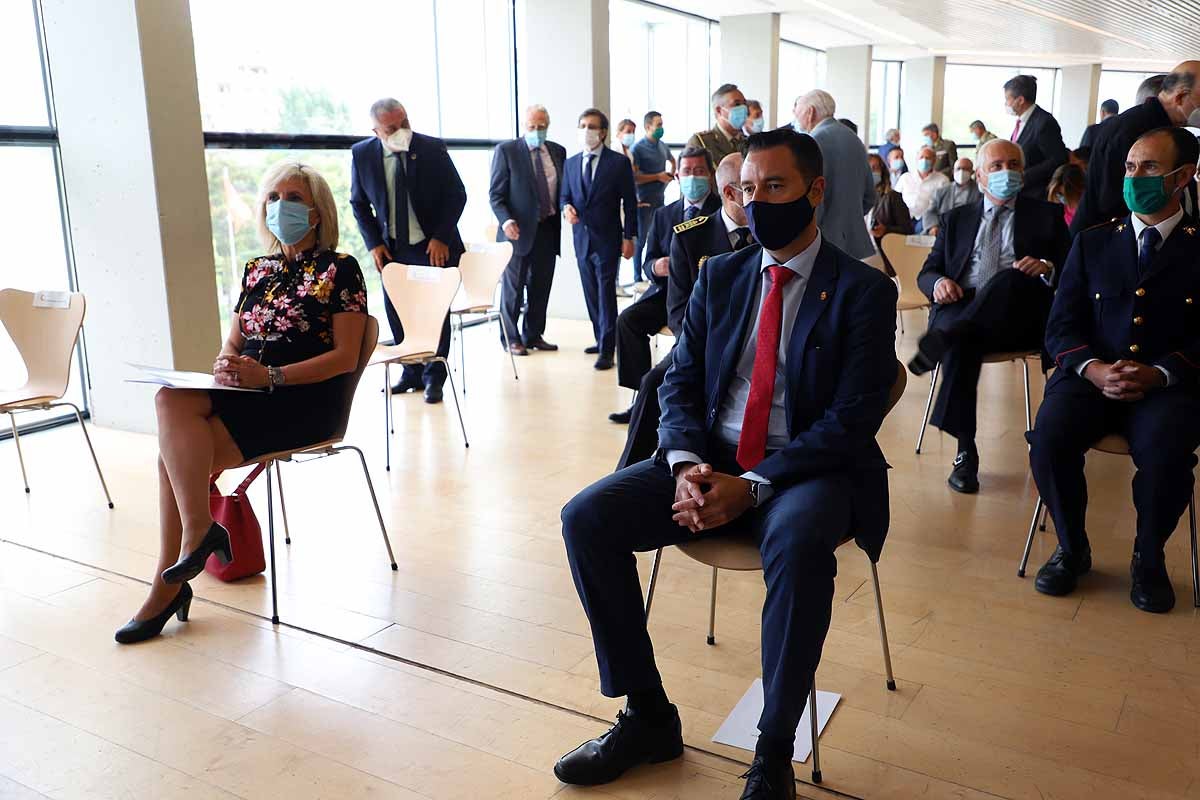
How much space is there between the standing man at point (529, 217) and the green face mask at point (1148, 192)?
184 inches

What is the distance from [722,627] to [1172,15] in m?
13.8

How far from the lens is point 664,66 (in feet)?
44.3

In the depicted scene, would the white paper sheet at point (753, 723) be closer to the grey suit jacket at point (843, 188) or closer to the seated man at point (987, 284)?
the seated man at point (987, 284)

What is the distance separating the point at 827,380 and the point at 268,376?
5.68 feet

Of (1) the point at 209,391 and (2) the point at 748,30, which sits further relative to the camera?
(2) the point at 748,30

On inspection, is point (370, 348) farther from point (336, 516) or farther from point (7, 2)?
point (7, 2)

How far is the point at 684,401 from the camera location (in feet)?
8.53

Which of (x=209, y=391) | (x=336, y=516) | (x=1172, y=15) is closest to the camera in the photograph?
(x=209, y=391)

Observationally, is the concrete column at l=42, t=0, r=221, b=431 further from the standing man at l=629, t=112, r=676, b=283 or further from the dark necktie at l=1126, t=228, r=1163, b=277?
the standing man at l=629, t=112, r=676, b=283

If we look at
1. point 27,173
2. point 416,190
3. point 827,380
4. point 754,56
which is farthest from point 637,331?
point 754,56

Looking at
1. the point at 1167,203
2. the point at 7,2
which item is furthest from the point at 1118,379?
the point at 7,2

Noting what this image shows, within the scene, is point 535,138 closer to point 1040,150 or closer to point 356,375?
point 1040,150

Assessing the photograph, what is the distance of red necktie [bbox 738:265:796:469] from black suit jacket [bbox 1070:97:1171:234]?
8.46ft

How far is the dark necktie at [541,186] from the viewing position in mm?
7527
